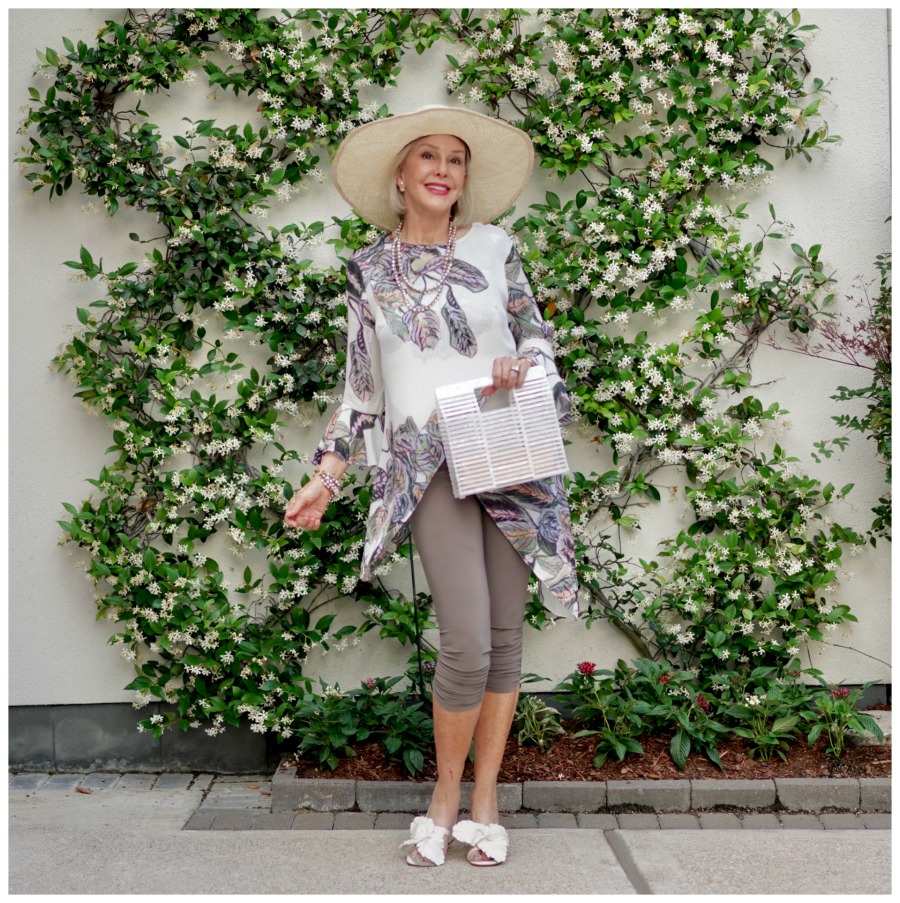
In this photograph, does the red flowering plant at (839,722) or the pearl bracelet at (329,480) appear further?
the red flowering plant at (839,722)

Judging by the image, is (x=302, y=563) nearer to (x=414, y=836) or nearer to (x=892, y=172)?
(x=414, y=836)

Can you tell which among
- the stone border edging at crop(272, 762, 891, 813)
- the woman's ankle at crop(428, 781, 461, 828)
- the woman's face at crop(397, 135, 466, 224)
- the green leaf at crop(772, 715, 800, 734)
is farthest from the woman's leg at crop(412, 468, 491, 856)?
the green leaf at crop(772, 715, 800, 734)

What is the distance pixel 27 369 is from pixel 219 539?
0.88 meters

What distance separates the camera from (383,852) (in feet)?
9.51

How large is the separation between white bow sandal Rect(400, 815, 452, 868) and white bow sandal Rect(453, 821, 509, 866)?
1.8 inches

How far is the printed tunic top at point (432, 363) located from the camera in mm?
2836

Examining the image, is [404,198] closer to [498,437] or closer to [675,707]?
[498,437]

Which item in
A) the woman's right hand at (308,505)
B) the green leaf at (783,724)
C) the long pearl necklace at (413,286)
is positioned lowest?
the green leaf at (783,724)

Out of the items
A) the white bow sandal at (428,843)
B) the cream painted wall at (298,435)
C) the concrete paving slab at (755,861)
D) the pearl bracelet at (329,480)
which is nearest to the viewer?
the concrete paving slab at (755,861)

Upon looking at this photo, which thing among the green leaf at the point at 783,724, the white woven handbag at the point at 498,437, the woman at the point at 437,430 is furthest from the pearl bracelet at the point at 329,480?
the green leaf at the point at 783,724

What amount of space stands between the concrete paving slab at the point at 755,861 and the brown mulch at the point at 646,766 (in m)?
0.29

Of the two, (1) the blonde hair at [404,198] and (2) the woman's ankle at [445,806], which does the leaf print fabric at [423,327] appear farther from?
(2) the woman's ankle at [445,806]

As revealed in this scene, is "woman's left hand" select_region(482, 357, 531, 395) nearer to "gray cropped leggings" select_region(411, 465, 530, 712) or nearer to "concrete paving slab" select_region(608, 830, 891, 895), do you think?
"gray cropped leggings" select_region(411, 465, 530, 712)

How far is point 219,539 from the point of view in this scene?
3713 mm
